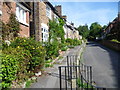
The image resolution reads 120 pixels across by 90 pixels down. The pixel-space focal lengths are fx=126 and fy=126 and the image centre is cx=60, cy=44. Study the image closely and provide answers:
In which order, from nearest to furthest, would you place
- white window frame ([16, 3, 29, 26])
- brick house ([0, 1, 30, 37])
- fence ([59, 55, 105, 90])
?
fence ([59, 55, 105, 90]) → brick house ([0, 1, 30, 37]) → white window frame ([16, 3, 29, 26])

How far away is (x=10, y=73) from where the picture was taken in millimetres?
3879

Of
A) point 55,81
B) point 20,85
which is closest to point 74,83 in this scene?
point 55,81

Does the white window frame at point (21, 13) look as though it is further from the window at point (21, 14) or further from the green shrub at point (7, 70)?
the green shrub at point (7, 70)

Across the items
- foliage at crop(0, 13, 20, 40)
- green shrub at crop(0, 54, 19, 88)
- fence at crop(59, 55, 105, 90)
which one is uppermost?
foliage at crop(0, 13, 20, 40)

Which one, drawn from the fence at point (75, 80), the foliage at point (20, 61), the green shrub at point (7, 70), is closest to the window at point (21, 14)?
the foliage at point (20, 61)

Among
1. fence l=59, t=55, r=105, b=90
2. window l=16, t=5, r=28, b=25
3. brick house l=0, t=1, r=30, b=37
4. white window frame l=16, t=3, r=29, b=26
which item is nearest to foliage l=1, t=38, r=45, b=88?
fence l=59, t=55, r=105, b=90

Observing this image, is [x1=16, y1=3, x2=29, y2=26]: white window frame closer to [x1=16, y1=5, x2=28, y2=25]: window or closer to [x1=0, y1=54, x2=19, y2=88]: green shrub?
[x1=16, y1=5, x2=28, y2=25]: window

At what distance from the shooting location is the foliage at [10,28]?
7.50 metres

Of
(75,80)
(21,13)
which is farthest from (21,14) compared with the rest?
(75,80)

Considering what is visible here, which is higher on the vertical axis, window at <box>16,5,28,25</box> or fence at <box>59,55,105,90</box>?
window at <box>16,5,28,25</box>

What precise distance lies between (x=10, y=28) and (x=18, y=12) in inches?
94.6

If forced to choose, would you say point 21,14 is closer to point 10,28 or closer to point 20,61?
point 10,28

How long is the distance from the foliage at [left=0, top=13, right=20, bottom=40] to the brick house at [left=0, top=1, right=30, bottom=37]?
0.83 ft

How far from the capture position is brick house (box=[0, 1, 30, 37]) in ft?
25.7
